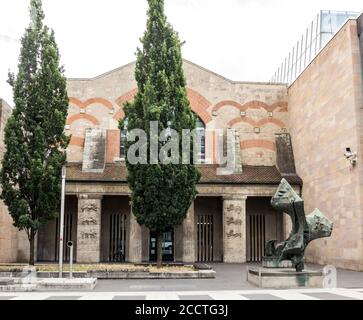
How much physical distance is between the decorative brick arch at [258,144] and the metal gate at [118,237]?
8557mm

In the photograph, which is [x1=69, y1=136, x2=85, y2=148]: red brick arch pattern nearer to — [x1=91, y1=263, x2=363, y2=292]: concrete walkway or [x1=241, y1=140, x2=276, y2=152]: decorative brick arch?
[x1=241, y1=140, x2=276, y2=152]: decorative brick arch

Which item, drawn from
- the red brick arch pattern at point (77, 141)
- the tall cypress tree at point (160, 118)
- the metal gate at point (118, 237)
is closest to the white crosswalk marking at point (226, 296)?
the tall cypress tree at point (160, 118)

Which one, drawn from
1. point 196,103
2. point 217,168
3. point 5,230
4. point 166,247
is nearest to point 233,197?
point 217,168

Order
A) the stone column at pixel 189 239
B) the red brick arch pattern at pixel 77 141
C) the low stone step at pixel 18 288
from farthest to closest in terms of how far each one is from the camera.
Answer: the red brick arch pattern at pixel 77 141
the stone column at pixel 189 239
the low stone step at pixel 18 288

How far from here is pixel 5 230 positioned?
2422cm

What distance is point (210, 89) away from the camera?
97.7ft

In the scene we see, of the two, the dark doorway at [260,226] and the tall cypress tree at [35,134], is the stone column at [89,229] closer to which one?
the tall cypress tree at [35,134]

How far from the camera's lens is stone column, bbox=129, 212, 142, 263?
25781 millimetres

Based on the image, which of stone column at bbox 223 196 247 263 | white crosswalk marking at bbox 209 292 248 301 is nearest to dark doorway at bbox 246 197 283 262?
stone column at bbox 223 196 247 263

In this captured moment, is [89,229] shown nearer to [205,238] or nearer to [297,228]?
[205,238]

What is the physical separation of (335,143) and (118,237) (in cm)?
1360

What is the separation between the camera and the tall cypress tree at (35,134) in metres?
18.8

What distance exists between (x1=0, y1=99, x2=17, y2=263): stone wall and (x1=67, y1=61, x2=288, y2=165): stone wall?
5085 millimetres
